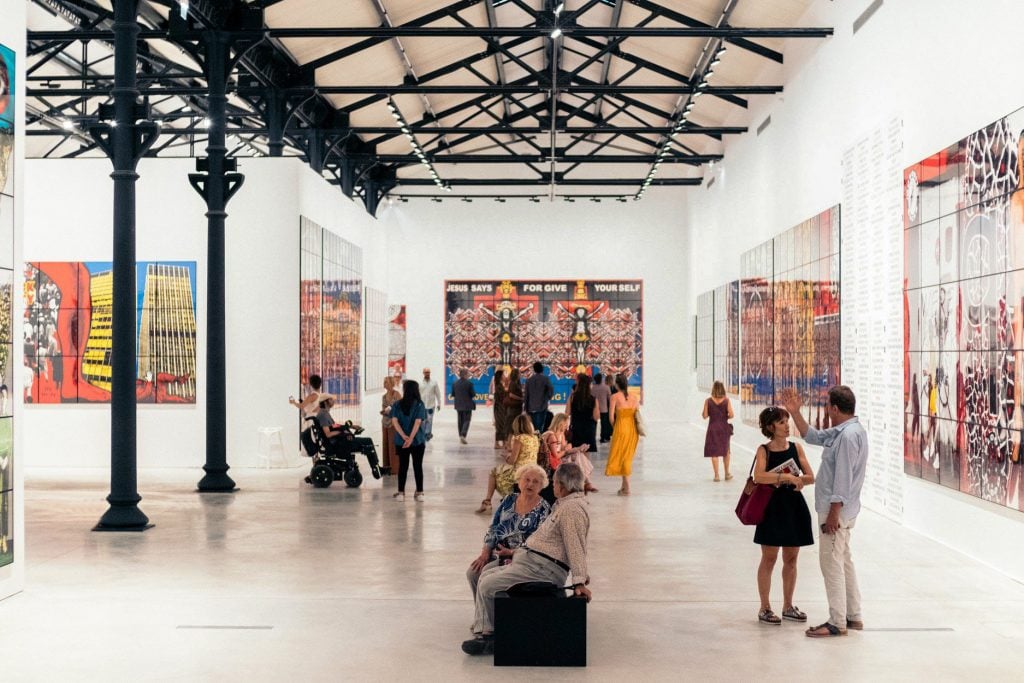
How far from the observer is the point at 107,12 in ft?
55.6

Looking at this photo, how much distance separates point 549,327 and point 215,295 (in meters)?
19.4

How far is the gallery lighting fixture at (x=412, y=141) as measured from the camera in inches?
893

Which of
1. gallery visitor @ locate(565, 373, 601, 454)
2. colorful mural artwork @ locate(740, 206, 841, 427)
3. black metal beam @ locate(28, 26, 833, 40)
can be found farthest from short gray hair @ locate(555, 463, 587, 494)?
gallery visitor @ locate(565, 373, 601, 454)

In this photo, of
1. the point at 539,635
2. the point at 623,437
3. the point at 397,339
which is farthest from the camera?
the point at 397,339

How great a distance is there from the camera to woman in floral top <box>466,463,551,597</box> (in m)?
6.92

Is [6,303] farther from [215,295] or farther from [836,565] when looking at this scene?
[215,295]

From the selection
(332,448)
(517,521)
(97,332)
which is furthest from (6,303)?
(97,332)

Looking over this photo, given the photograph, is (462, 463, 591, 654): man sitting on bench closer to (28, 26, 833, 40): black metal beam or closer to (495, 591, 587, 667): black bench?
(495, 591, 587, 667): black bench

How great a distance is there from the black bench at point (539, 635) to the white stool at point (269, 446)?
39.8 ft

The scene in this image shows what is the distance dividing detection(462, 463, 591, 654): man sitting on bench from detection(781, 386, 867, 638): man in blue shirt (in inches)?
56.1

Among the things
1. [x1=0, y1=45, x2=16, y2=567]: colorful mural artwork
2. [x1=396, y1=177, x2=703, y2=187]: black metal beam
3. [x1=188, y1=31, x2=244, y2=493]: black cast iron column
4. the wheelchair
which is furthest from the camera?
[x1=396, y1=177, x2=703, y2=187]: black metal beam

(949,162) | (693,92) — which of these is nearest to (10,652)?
(949,162)

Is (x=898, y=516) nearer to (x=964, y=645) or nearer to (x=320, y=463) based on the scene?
(x=964, y=645)

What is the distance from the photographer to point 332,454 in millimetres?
15703
